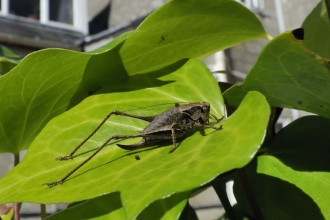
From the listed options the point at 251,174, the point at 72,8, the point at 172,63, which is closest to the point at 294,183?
the point at 251,174

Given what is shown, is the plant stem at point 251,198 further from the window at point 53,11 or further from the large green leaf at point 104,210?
the window at point 53,11

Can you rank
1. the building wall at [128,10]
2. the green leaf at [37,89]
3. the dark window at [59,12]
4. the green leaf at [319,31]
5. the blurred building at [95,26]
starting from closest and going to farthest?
1. the green leaf at [37,89]
2. the green leaf at [319,31]
3. the blurred building at [95,26]
4. the dark window at [59,12]
5. the building wall at [128,10]

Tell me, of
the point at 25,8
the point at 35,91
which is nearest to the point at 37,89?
the point at 35,91

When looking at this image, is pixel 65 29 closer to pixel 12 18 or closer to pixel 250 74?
pixel 12 18

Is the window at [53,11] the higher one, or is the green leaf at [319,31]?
the window at [53,11]

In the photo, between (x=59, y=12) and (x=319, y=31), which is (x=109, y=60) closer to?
(x=319, y=31)

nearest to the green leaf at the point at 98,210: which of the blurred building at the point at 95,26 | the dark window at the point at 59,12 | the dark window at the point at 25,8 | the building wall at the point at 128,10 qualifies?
the blurred building at the point at 95,26

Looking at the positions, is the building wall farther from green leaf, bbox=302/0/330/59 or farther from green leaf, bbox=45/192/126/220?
green leaf, bbox=45/192/126/220
